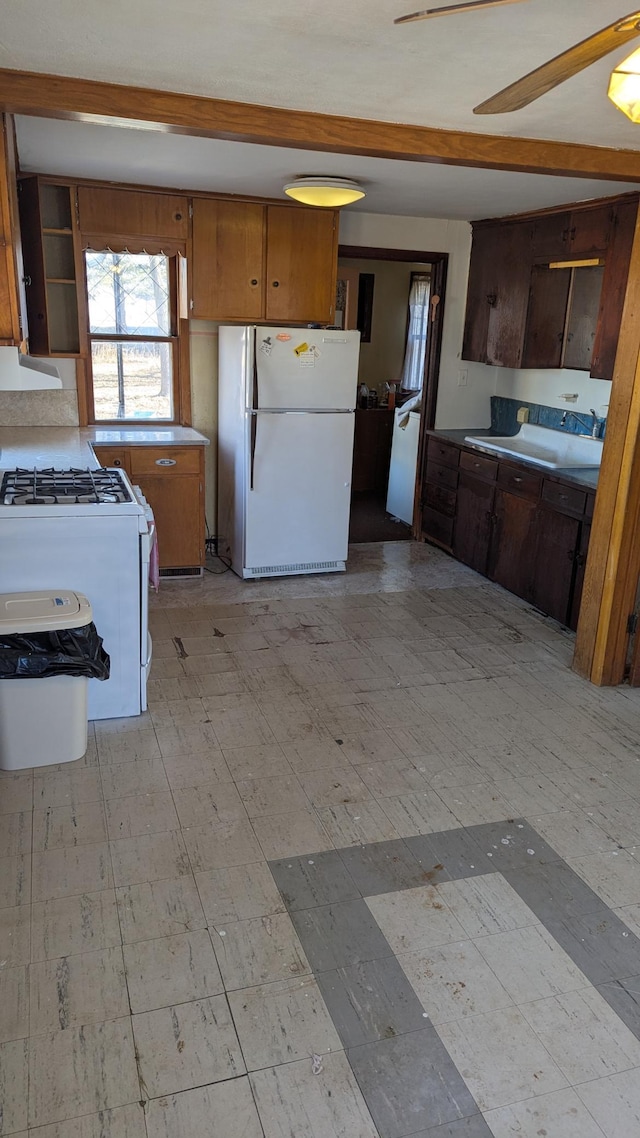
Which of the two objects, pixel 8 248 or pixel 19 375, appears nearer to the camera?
pixel 8 248

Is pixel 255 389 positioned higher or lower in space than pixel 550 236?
lower

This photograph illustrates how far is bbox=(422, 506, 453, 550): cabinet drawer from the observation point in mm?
5590

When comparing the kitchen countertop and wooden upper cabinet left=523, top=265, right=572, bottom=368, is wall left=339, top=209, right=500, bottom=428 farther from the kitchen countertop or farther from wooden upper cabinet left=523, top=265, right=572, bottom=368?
wooden upper cabinet left=523, top=265, right=572, bottom=368

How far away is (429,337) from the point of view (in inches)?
224

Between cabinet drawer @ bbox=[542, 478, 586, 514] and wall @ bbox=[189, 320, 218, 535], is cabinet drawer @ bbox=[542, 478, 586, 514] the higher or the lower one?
the lower one

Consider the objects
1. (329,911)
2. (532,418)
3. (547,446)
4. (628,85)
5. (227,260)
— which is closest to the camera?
(628,85)

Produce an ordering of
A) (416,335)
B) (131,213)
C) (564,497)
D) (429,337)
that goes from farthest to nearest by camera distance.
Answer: (416,335)
(429,337)
(131,213)
(564,497)

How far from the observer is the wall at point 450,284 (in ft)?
17.3

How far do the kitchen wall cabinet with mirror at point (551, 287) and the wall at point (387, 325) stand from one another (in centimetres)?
226

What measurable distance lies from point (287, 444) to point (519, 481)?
54.0 inches

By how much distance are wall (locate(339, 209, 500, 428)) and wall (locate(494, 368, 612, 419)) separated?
163 millimetres

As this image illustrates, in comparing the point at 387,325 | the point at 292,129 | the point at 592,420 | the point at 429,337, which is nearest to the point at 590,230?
the point at 592,420

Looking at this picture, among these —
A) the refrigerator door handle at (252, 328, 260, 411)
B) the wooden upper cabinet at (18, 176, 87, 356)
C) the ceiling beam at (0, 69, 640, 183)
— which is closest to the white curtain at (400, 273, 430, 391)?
the refrigerator door handle at (252, 328, 260, 411)

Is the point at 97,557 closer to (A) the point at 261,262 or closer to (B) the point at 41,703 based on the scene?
(B) the point at 41,703
